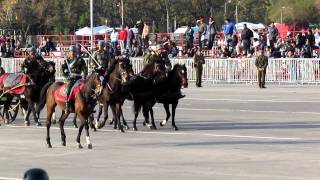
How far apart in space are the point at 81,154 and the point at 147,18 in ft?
238

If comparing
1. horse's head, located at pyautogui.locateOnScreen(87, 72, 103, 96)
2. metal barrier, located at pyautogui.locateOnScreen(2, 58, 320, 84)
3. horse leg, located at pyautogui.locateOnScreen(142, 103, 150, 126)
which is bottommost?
horse leg, located at pyautogui.locateOnScreen(142, 103, 150, 126)

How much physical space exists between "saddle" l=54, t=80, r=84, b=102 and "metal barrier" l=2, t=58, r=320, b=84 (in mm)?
21520

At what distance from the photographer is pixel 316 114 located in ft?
88.3

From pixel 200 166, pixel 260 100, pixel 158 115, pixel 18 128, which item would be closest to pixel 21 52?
pixel 260 100

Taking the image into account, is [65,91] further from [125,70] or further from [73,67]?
[125,70]

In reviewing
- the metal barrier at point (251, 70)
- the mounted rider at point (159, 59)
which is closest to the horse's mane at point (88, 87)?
the mounted rider at point (159, 59)

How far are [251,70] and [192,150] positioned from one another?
957 inches

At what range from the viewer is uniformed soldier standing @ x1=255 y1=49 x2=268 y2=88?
39.1m

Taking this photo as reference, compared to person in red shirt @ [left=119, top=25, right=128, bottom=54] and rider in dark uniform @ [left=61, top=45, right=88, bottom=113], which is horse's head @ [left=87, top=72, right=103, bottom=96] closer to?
rider in dark uniform @ [left=61, top=45, right=88, bottom=113]

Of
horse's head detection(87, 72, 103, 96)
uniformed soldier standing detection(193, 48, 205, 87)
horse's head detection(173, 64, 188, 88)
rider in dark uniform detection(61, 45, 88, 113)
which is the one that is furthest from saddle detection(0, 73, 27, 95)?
uniformed soldier standing detection(193, 48, 205, 87)

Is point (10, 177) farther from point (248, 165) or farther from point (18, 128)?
point (18, 128)

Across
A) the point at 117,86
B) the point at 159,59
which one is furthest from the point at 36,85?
the point at 117,86

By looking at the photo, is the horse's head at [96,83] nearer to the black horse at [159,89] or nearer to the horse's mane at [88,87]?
the horse's mane at [88,87]

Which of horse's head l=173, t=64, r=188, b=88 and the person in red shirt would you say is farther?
the person in red shirt
